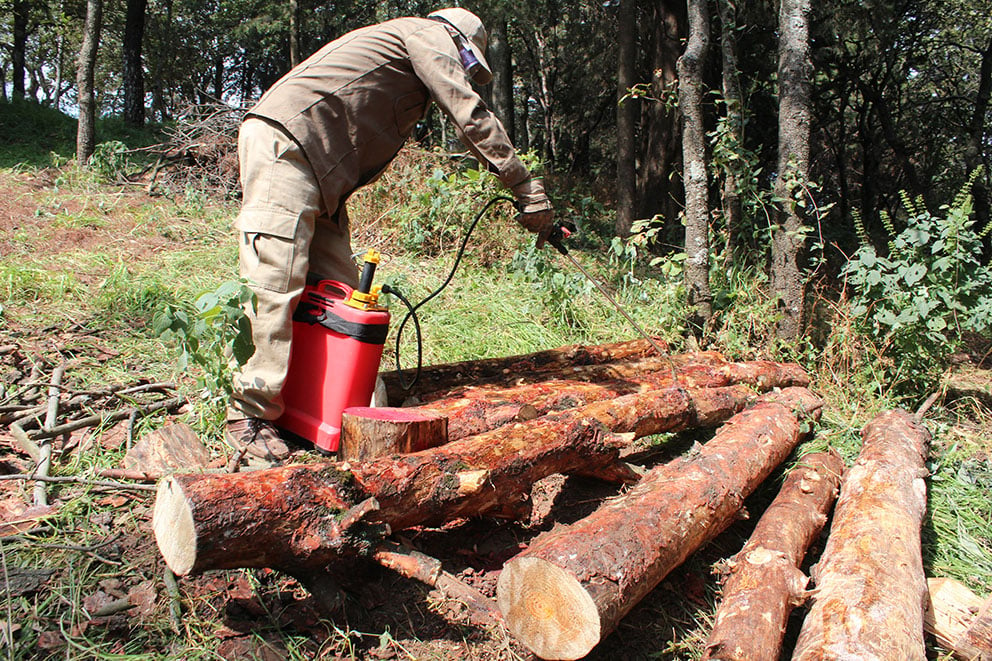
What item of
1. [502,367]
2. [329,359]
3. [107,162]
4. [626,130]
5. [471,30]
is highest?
[626,130]

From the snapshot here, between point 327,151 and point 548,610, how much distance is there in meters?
2.17

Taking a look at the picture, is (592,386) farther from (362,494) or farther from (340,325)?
(362,494)

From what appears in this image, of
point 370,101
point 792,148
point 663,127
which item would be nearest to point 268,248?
point 370,101

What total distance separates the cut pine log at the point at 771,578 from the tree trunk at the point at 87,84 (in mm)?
8528

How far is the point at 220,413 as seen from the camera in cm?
287

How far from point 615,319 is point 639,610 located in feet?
10.1

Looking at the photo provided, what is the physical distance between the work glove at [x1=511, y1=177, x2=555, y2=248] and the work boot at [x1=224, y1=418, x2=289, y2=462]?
1.56 m

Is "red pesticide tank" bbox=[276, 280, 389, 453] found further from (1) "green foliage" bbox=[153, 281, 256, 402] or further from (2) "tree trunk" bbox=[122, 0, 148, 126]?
(2) "tree trunk" bbox=[122, 0, 148, 126]

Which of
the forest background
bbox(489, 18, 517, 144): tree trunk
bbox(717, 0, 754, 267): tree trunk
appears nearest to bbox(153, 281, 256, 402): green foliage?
the forest background

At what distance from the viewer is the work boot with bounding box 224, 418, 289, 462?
279 centimetres

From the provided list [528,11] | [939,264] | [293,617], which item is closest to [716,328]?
[939,264]

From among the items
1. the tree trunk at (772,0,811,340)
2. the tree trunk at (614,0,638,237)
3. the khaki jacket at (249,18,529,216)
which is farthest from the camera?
the tree trunk at (614,0,638,237)

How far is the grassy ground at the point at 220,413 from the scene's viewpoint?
1.96m

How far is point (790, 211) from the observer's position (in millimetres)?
4676
